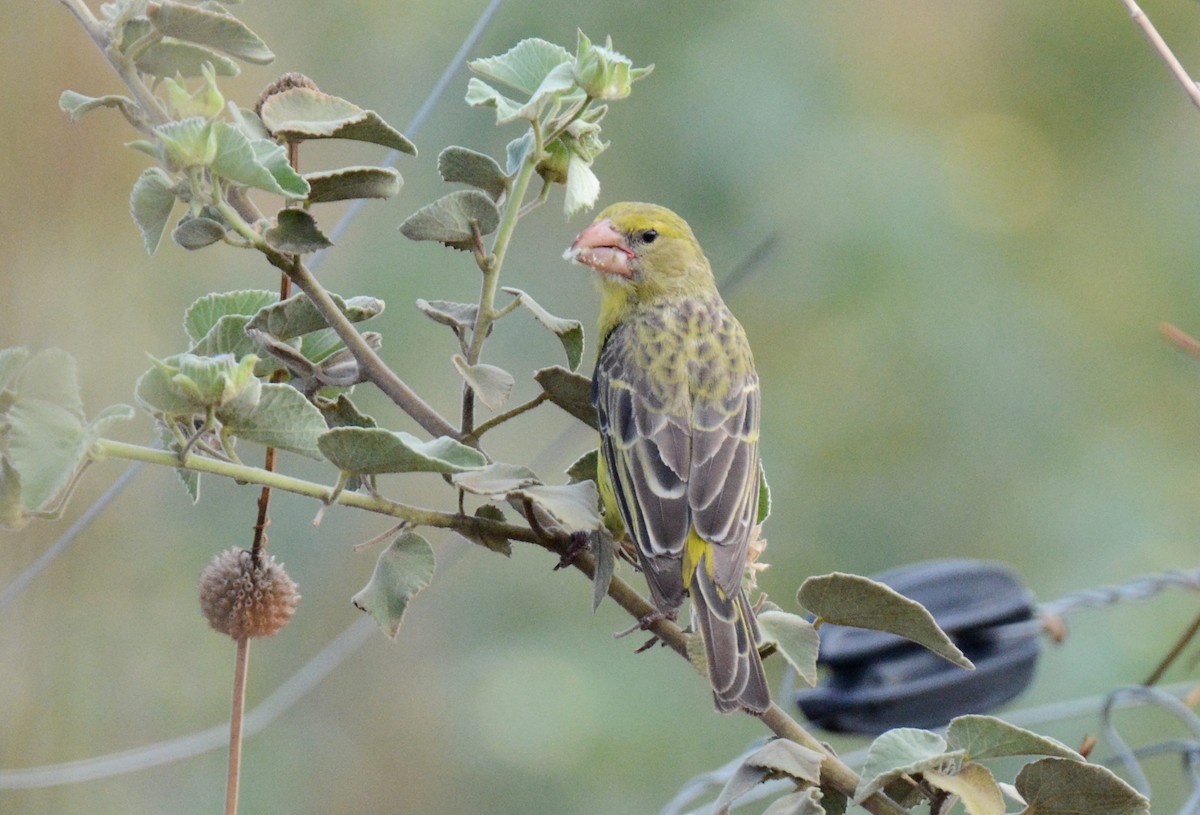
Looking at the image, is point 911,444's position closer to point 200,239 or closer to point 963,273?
point 963,273

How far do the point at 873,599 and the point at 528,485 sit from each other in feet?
0.98

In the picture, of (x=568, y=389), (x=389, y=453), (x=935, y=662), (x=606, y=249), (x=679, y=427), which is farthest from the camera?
(x=606, y=249)

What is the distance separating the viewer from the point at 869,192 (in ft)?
15.6

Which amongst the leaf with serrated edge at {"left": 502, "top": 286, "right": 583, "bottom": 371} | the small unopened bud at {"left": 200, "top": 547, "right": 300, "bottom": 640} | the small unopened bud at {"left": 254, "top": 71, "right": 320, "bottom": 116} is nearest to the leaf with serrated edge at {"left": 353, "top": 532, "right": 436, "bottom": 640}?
the small unopened bud at {"left": 200, "top": 547, "right": 300, "bottom": 640}

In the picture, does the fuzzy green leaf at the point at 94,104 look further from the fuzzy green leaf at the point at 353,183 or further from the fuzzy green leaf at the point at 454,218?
the fuzzy green leaf at the point at 454,218

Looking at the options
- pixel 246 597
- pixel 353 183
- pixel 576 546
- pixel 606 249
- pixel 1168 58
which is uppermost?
pixel 1168 58

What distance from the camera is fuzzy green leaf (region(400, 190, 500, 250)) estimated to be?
1327mm

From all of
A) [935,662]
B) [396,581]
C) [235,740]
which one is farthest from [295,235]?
[935,662]

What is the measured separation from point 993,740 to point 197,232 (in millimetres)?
757

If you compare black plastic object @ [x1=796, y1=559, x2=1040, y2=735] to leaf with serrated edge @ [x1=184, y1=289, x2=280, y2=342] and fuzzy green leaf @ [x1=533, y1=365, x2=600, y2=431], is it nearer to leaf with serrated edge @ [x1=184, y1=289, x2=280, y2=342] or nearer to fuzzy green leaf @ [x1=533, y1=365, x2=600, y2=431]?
fuzzy green leaf @ [x1=533, y1=365, x2=600, y2=431]

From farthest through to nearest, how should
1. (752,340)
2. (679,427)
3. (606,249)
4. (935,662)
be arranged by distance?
(752,340) < (606,249) < (935,662) < (679,427)

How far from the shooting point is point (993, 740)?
107cm

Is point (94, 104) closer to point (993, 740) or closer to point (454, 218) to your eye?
point (454, 218)

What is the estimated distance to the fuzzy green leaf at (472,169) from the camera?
132 cm
